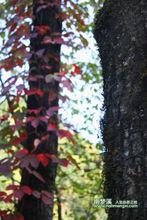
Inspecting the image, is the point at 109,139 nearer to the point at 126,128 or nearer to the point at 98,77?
the point at 126,128

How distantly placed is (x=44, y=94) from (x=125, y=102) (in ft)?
5.08

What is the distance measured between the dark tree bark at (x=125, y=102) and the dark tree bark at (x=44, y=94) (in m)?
0.96

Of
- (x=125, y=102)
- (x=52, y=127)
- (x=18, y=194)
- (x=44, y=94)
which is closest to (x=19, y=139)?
(x=52, y=127)

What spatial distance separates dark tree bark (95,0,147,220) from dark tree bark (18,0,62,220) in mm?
958

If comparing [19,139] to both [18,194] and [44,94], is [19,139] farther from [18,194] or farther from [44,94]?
[44,94]

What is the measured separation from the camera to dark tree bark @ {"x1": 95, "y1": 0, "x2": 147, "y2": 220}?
1.11 metres

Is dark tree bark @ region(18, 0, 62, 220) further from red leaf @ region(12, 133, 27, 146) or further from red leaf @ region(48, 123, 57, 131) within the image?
red leaf @ region(12, 133, 27, 146)

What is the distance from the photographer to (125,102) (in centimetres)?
125

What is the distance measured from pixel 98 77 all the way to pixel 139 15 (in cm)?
503

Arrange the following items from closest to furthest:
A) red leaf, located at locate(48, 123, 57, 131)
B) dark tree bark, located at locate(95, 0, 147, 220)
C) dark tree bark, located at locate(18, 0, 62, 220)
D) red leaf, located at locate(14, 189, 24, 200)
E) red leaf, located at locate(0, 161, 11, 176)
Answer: dark tree bark, located at locate(95, 0, 147, 220)
red leaf, located at locate(0, 161, 11, 176)
red leaf, located at locate(14, 189, 24, 200)
red leaf, located at locate(48, 123, 57, 131)
dark tree bark, located at locate(18, 0, 62, 220)

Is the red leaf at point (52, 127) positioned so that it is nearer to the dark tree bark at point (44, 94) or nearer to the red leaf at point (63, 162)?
the dark tree bark at point (44, 94)

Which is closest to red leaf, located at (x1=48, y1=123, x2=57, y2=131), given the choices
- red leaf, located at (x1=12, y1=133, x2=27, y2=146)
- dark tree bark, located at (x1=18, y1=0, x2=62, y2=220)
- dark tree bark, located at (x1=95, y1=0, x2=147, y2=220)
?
dark tree bark, located at (x1=18, y1=0, x2=62, y2=220)

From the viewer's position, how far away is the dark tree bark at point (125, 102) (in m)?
1.11

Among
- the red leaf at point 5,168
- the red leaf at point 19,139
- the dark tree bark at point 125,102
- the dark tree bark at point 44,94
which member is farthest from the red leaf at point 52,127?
the dark tree bark at point 125,102
